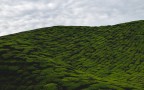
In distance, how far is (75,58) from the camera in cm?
2430

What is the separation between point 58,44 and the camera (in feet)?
91.2

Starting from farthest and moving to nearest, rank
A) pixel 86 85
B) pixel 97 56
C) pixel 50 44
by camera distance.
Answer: pixel 50 44 < pixel 97 56 < pixel 86 85

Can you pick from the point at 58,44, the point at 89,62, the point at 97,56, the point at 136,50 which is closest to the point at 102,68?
the point at 89,62

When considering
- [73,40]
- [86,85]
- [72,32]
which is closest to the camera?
[86,85]

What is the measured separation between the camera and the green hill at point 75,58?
12586 millimetres

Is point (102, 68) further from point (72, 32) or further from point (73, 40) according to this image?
point (72, 32)

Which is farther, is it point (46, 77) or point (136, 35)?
point (136, 35)

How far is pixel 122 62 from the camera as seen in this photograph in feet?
76.4

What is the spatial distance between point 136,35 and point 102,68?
9.57 m

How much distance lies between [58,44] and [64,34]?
3635mm

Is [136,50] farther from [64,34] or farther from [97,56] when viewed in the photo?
[64,34]

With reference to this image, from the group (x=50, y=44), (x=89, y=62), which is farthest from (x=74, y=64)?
(x=50, y=44)

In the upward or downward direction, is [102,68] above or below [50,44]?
below

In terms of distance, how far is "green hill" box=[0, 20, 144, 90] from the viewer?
12.6 m
